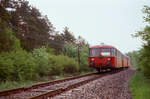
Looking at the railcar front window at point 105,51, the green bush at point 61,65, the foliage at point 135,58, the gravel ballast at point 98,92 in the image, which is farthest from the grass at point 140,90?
the railcar front window at point 105,51

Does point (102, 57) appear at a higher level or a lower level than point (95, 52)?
lower

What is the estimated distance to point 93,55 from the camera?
21.4m

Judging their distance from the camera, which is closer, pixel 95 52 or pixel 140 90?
pixel 140 90

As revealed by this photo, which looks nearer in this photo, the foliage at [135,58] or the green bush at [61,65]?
the foliage at [135,58]

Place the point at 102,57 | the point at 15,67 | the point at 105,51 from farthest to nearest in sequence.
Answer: the point at 105,51 → the point at 102,57 → the point at 15,67

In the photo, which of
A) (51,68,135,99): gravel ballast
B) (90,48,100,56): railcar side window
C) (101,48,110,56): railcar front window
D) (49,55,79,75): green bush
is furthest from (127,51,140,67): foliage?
(49,55,79,75): green bush

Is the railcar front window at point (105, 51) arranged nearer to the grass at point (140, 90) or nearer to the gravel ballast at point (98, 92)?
the grass at point (140, 90)

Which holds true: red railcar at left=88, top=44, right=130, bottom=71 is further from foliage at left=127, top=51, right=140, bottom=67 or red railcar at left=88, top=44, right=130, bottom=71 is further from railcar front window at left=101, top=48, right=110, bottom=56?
foliage at left=127, top=51, right=140, bottom=67

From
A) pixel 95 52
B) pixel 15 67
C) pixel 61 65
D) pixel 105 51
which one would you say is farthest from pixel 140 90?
pixel 95 52

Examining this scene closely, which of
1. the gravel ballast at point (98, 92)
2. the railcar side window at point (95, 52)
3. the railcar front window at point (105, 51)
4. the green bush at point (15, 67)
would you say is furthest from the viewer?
the railcar side window at point (95, 52)

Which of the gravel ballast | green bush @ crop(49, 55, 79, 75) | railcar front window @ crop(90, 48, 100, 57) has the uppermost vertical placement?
railcar front window @ crop(90, 48, 100, 57)

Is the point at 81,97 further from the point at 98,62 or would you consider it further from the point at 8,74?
the point at 98,62

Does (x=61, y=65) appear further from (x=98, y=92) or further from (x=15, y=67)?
(x=98, y=92)

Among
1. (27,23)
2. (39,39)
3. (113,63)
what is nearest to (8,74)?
(113,63)
